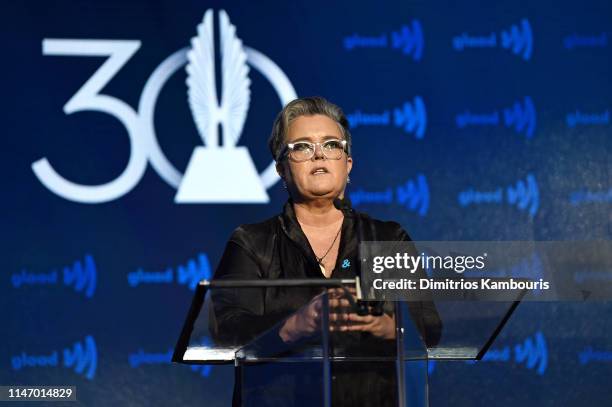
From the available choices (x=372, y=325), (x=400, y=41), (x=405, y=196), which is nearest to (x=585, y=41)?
(x=400, y=41)

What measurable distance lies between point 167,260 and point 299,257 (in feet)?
7.09

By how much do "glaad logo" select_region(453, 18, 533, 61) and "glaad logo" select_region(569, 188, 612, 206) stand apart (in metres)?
0.68

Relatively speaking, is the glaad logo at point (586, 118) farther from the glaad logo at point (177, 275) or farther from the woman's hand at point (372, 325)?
the woman's hand at point (372, 325)

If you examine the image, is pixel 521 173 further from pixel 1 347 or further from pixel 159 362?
pixel 1 347

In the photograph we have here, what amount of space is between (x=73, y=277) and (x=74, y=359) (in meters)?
0.37

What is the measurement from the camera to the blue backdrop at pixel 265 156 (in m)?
4.52

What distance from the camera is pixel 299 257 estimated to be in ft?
8.13

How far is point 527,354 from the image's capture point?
4582mm

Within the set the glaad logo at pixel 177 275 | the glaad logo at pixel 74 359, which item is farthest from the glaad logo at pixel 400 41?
the glaad logo at pixel 74 359

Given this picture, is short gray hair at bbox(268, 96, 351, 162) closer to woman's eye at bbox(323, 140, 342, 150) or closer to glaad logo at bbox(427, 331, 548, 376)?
woman's eye at bbox(323, 140, 342, 150)

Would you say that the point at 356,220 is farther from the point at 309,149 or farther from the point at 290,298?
the point at 290,298

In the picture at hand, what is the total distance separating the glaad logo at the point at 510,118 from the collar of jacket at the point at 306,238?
2.26 meters

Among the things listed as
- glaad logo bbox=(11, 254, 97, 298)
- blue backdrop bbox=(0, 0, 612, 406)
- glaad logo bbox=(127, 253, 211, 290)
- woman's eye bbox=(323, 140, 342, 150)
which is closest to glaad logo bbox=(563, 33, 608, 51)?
blue backdrop bbox=(0, 0, 612, 406)

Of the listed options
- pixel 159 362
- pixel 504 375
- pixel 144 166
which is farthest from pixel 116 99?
pixel 504 375
